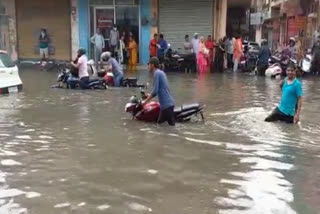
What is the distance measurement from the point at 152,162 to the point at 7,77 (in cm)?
866

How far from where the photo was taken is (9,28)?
25.0 m

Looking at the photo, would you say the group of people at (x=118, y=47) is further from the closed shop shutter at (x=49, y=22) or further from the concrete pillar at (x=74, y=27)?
the closed shop shutter at (x=49, y=22)

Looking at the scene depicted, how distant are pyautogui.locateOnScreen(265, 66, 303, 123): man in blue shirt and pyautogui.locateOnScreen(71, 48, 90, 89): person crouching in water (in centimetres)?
707

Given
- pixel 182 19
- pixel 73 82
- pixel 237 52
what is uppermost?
pixel 182 19

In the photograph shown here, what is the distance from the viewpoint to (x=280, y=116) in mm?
10219

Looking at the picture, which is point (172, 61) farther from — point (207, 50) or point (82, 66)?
point (82, 66)

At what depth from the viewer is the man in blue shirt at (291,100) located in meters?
9.80

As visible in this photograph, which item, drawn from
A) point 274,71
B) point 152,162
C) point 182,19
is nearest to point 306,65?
point 274,71

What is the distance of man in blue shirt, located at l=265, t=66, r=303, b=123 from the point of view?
9.80m

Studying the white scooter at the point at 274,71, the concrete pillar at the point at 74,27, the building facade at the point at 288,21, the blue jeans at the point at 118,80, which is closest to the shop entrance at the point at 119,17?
the concrete pillar at the point at 74,27

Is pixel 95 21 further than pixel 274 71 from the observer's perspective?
Yes

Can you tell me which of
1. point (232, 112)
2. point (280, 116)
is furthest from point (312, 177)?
point (232, 112)

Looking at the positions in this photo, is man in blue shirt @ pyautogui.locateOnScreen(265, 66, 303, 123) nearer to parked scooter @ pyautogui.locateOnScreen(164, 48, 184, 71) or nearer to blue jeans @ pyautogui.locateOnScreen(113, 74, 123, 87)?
blue jeans @ pyautogui.locateOnScreen(113, 74, 123, 87)

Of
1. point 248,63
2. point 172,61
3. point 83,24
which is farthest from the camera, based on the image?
point 83,24
